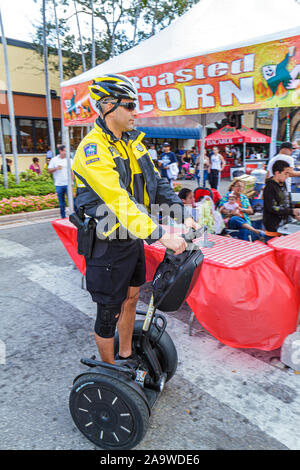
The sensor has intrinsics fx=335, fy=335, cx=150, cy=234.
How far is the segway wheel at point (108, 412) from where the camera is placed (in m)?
1.82

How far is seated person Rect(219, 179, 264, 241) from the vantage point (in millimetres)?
4938

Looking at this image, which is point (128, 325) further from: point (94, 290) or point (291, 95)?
point (291, 95)

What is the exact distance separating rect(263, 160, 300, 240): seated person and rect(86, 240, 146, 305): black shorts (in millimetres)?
3035

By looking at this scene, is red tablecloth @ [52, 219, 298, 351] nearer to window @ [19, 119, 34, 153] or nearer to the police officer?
the police officer

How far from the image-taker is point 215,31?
4.19 meters

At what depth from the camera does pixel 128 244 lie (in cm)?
197

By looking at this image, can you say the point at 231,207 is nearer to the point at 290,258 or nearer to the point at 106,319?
the point at 290,258

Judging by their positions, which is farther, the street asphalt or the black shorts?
the street asphalt

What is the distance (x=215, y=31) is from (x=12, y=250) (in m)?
4.86

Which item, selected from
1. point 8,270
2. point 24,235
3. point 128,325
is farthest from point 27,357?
point 24,235

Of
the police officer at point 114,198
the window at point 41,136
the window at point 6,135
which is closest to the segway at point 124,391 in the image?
the police officer at point 114,198

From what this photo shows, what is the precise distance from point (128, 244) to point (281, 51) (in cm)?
259

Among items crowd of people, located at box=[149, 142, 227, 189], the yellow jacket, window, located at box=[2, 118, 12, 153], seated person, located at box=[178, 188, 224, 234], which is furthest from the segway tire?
window, located at box=[2, 118, 12, 153]

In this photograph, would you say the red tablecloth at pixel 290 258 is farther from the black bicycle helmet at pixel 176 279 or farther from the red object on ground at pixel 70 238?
the red object on ground at pixel 70 238
